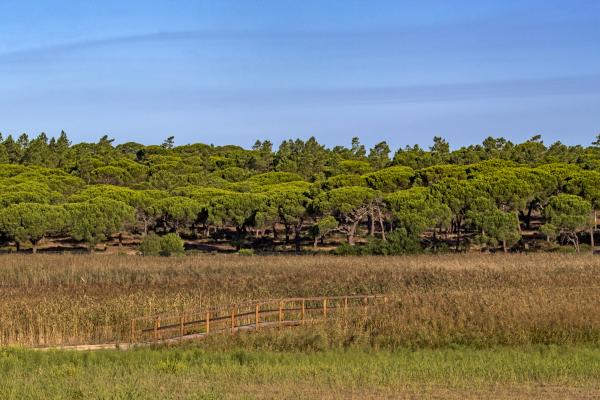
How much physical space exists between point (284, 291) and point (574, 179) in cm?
3735

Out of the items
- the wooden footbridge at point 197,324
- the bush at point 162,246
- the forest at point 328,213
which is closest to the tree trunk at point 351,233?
the forest at point 328,213

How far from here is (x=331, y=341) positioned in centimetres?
2352

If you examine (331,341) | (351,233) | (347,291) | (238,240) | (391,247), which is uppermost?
(351,233)

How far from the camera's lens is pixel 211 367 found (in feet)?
63.2

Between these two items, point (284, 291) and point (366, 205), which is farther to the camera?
point (366, 205)

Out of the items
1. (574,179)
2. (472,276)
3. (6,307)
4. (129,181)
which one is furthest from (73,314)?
(129,181)

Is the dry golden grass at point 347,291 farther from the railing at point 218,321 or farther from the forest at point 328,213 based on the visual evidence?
the forest at point 328,213

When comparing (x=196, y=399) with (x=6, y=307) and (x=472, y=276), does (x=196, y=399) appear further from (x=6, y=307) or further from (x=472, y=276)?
(x=472, y=276)

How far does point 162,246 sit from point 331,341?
37.3 m

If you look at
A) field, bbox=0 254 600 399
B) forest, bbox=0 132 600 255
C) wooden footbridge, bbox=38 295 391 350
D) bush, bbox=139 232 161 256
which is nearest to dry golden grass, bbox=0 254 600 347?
field, bbox=0 254 600 399

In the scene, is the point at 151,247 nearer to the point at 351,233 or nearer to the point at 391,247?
the point at 351,233

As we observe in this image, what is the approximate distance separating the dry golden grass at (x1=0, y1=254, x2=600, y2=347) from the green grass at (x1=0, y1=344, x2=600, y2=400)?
5.79 feet

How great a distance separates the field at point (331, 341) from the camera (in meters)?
16.5

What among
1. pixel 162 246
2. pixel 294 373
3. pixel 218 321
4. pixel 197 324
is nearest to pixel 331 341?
pixel 294 373
